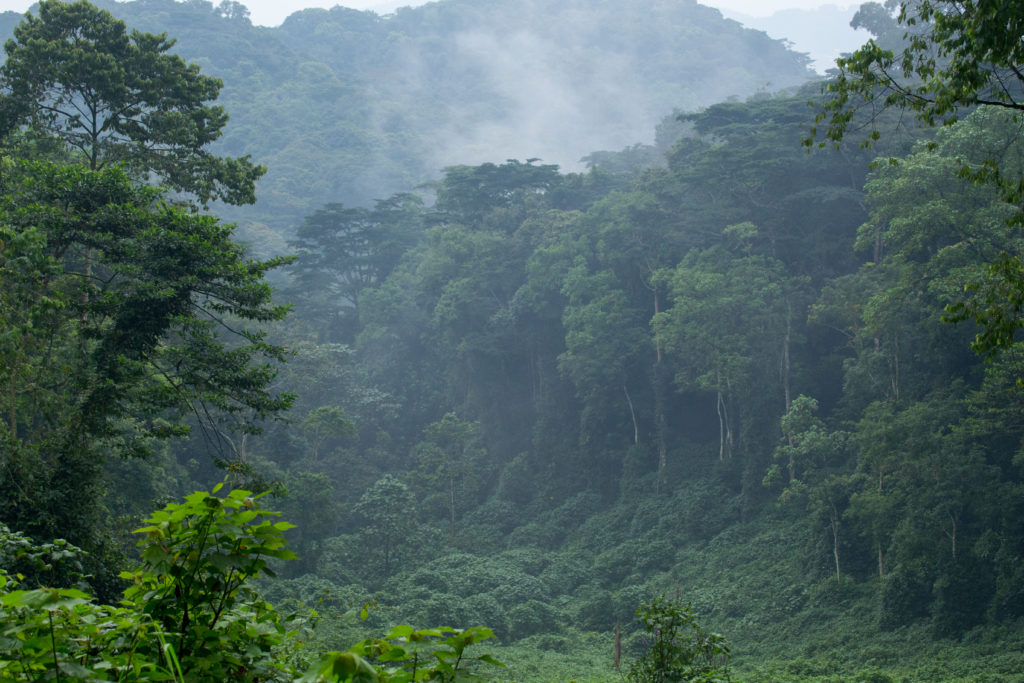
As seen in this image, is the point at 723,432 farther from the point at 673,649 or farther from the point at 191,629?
the point at 191,629

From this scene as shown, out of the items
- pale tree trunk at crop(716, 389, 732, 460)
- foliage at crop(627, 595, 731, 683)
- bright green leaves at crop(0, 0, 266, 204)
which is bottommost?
foliage at crop(627, 595, 731, 683)

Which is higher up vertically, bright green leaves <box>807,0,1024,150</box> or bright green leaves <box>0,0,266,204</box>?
bright green leaves <box>0,0,266,204</box>

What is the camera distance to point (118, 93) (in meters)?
11.1

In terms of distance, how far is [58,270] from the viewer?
8078 mm

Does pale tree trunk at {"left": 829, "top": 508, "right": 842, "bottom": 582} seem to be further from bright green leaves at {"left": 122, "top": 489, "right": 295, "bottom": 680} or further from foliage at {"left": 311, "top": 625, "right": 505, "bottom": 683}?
bright green leaves at {"left": 122, "top": 489, "right": 295, "bottom": 680}

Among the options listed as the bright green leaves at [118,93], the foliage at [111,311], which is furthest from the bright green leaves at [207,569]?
the bright green leaves at [118,93]

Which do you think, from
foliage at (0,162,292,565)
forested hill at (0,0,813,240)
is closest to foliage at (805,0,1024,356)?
foliage at (0,162,292,565)

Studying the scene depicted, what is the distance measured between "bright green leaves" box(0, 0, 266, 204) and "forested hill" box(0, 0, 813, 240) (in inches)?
1117

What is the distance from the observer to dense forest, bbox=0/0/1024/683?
5.23 metres

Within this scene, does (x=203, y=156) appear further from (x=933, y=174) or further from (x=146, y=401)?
(x=933, y=174)

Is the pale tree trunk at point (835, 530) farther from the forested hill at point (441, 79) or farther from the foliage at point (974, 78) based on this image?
the forested hill at point (441, 79)

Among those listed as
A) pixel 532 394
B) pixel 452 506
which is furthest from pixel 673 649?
pixel 532 394

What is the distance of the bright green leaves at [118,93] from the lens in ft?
35.3

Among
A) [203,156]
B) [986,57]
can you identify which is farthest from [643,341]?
[986,57]
